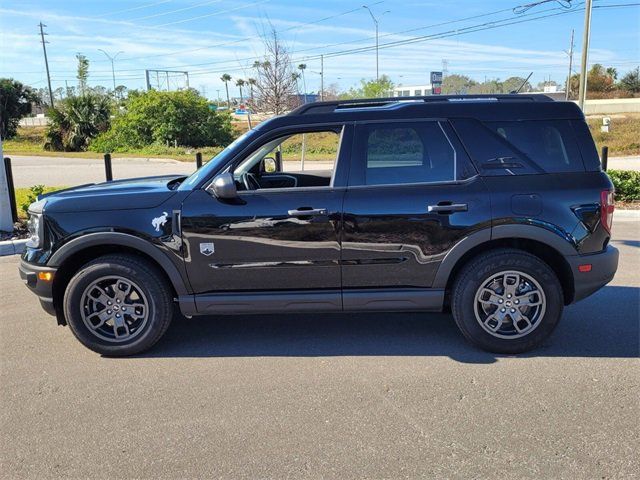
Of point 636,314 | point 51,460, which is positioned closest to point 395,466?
point 51,460

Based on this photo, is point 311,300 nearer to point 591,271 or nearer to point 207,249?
point 207,249

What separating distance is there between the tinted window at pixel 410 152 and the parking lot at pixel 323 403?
1.37m

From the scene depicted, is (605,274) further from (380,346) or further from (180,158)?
(180,158)

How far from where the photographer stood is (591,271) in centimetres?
420

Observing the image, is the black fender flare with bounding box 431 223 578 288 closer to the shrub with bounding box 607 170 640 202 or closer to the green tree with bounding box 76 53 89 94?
the shrub with bounding box 607 170 640 202

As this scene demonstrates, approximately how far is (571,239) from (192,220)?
9.37 ft

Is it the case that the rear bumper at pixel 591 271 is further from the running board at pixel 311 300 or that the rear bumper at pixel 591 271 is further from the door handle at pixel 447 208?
the running board at pixel 311 300

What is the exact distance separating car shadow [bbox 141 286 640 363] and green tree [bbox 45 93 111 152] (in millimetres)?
40285

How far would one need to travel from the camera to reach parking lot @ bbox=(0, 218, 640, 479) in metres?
2.93

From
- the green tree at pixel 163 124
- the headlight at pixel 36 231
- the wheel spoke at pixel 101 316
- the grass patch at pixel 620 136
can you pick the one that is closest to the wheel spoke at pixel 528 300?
the wheel spoke at pixel 101 316

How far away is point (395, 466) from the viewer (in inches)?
113

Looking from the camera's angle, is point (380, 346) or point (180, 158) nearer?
point (380, 346)

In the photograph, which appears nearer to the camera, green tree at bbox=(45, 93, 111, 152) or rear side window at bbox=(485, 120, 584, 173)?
rear side window at bbox=(485, 120, 584, 173)

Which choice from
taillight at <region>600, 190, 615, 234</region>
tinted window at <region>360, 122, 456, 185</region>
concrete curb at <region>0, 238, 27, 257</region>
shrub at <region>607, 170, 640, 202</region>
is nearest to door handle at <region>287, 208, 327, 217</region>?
tinted window at <region>360, 122, 456, 185</region>
